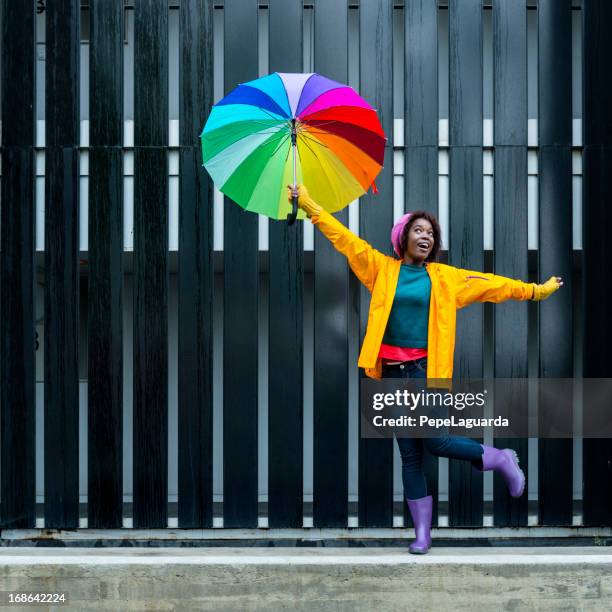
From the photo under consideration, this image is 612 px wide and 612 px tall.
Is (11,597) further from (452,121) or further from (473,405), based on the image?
(452,121)

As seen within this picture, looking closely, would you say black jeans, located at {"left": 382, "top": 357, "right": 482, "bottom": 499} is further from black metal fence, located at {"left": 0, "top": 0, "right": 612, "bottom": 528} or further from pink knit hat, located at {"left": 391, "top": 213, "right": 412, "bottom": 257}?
black metal fence, located at {"left": 0, "top": 0, "right": 612, "bottom": 528}

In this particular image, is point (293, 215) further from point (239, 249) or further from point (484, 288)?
point (239, 249)

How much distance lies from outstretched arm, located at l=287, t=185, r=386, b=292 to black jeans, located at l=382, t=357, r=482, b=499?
0.59 meters

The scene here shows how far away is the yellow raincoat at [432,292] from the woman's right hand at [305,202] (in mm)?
43

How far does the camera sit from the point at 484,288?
5.80 m

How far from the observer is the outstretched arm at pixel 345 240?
543cm

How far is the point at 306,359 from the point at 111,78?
4.06m

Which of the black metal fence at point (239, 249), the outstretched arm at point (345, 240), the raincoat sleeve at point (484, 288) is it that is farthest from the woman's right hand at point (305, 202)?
the black metal fence at point (239, 249)

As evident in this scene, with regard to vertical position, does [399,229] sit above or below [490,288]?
above

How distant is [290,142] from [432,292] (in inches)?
53.1

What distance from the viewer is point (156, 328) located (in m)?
7.03

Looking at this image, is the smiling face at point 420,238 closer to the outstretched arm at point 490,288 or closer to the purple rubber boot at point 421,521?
the outstretched arm at point 490,288

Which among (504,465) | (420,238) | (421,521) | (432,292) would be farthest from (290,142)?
Answer: (421,521)

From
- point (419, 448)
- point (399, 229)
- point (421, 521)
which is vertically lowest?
point (421, 521)
